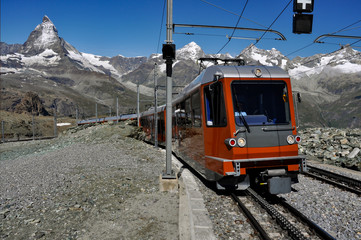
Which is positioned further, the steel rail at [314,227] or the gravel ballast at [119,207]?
the gravel ballast at [119,207]

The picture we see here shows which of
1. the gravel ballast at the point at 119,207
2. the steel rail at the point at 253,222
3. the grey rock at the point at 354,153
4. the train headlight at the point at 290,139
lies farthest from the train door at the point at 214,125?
the grey rock at the point at 354,153

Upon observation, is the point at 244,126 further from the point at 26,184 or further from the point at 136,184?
the point at 26,184

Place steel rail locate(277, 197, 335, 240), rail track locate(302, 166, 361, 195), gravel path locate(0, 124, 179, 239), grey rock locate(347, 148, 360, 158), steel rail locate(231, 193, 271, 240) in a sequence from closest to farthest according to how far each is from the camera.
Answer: steel rail locate(277, 197, 335, 240) → steel rail locate(231, 193, 271, 240) → gravel path locate(0, 124, 179, 239) → rail track locate(302, 166, 361, 195) → grey rock locate(347, 148, 360, 158)

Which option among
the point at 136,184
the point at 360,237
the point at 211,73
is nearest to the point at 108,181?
the point at 136,184

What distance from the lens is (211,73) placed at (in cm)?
841

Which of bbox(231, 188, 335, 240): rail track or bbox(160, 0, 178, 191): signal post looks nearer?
bbox(231, 188, 335, 240): rail track

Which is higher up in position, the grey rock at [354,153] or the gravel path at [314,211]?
the grey rock at [354,153]

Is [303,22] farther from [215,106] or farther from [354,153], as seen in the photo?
[354,153]

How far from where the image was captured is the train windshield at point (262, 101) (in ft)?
25.1

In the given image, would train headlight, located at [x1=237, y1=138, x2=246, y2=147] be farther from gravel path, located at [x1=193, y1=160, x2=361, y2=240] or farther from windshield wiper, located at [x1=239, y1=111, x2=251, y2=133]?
gravel path, located at [x1=193, y1=160, x2=361, y2=240]

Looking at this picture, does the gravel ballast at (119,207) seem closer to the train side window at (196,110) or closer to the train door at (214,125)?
the train door at (214,125)

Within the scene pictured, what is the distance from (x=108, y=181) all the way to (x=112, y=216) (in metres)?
3.41

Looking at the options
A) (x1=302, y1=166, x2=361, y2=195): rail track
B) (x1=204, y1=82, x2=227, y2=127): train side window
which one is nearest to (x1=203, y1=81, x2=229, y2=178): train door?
(x1=204, y1=82, x2=227, y2=127): train side window

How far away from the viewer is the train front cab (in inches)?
287
